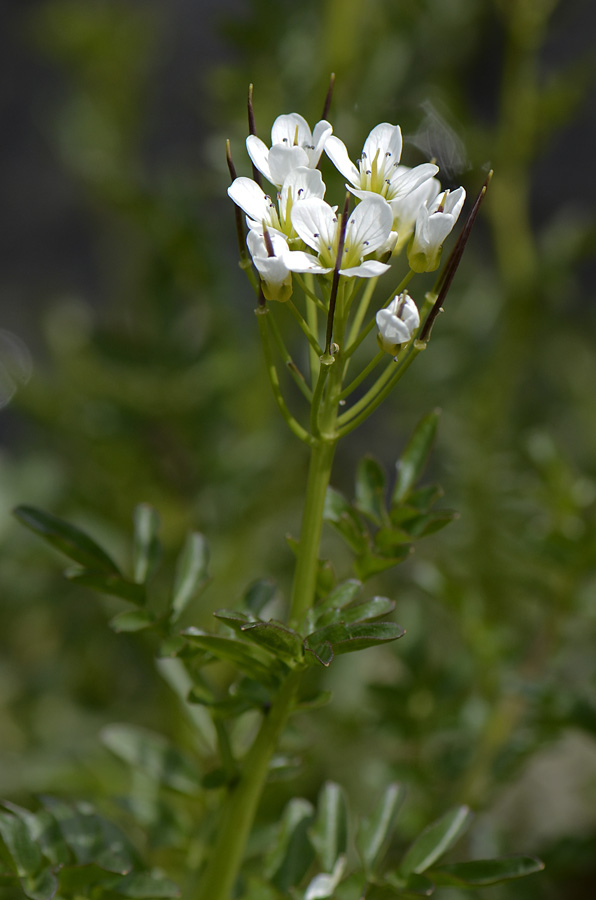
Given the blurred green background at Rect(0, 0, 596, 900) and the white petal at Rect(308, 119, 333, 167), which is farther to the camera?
the blurred green background at Rect(0, 0, 596, 900)

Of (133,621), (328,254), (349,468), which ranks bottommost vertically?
(133,621)

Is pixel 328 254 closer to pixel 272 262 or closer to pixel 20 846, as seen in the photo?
pixel 272 262

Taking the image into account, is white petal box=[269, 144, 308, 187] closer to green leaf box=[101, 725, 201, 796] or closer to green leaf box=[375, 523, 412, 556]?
green leaf box=[375, 523, 412, 556]

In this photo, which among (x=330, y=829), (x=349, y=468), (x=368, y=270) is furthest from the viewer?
(x=349, y=468)

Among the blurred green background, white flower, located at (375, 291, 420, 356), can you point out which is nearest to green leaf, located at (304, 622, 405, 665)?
white flower, located at (375, 291, 420, 356)

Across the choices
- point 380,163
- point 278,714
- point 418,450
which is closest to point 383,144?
point 380,163

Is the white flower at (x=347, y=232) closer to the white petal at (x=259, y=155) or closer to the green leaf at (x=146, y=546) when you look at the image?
the white petal at (x=259, y=155)

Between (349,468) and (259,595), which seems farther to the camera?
(349,468)

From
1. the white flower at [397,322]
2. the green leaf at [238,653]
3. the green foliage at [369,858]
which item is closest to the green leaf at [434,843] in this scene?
the green foliage at [369,858]
